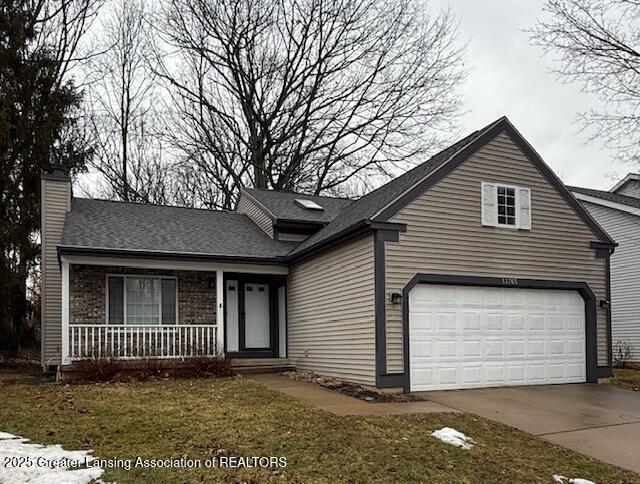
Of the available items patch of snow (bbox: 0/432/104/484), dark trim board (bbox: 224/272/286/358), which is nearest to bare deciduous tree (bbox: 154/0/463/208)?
dark trim board (bbox: 224/272/286/358)

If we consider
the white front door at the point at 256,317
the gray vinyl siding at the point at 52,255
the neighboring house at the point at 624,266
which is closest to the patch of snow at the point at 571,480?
the white front door at the point at 256,317

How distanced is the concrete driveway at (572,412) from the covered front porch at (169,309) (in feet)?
18.9

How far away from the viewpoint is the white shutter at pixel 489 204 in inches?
483

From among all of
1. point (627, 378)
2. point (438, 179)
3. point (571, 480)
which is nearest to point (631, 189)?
point (627, 378)

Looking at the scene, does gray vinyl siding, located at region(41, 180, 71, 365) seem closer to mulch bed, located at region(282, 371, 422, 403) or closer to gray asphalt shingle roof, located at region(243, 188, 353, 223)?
gray asphalt shingle roof, located at region(243, 188, 353, 223)

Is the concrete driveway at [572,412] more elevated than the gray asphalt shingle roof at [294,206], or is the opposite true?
the gray asphalt shingle roof at [294,206]

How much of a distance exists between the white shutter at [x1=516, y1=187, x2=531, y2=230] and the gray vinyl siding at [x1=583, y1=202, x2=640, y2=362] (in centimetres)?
816

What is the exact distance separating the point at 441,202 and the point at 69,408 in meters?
7.73

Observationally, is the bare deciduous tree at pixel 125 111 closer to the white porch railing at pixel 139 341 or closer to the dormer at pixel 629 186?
the white porch railing at pixel 139 341

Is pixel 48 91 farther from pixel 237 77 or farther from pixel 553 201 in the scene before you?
pixel 553 201

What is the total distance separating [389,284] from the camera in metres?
10.9

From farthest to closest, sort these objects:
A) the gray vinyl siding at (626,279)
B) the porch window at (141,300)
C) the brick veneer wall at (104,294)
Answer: the gray vinyl siding at (626,279) → the porch window at (141,300) → the brick veneer wall at (104,294)

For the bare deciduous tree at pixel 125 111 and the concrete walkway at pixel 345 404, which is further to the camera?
the bare deciduous tree at pixel 125 111

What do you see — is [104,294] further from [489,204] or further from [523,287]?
[523,287]
